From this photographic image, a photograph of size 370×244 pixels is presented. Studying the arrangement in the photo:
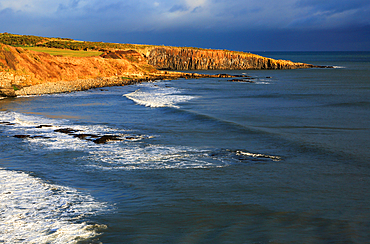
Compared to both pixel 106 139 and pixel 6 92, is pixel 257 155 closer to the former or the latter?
pixel 106 139

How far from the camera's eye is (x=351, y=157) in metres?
12.6

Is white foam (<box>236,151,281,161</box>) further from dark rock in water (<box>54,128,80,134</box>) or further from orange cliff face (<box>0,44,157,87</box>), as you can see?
orange cliff face (<box>0,44,157,87</box>)

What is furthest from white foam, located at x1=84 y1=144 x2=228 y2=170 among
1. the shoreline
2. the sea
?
the shoreline

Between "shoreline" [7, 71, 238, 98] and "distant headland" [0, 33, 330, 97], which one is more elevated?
"distant headland" [0, 33, 330, 97]

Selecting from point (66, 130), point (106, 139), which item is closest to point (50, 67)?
point (66, 130)

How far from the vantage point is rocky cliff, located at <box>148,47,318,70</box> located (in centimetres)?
10769

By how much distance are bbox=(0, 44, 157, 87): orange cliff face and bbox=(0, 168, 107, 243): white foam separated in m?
29.4

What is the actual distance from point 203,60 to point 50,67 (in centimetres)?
6743

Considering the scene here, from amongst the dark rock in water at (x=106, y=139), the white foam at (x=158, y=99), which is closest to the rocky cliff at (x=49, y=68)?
the white foam at (x=158, y=99)

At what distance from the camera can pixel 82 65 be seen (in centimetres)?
5641

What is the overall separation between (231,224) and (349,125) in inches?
578

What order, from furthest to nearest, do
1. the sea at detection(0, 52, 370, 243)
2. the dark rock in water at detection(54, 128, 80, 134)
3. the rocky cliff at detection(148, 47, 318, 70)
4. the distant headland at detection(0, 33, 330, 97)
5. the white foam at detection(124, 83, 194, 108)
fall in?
1. the rocky cliff at detection(148, 47, 318, 70)
2. the distant headland at detection(0, 33, 330, 97)
3. the white foam at detection(124, 83, 194, 108)
4. the dark rock in water at detection(54, 128, 80, 134)
5. the sea at detection(0, 52, 370, 243)

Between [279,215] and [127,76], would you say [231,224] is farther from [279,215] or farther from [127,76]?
[127,76]

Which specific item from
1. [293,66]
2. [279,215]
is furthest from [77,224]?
[293,66]
